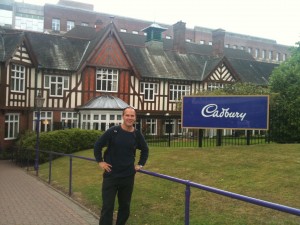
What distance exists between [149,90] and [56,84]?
7759 millimetres

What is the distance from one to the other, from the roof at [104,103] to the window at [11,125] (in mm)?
4470

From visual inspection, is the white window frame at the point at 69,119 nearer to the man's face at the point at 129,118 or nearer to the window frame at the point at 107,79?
the window frame at the point at 107,79

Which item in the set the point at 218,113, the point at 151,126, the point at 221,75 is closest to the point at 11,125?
the point at 151,126

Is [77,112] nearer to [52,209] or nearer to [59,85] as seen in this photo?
[59,85]

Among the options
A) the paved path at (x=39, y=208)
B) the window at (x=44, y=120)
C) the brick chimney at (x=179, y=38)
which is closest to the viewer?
the paved path at (x=39, y=208)

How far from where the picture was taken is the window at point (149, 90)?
30472 mm

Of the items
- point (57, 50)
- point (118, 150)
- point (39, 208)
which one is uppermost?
point (57, 50)

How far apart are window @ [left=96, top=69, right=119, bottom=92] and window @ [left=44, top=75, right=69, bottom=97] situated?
248cm

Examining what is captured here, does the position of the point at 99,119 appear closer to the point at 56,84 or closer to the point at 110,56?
the point at 56,84

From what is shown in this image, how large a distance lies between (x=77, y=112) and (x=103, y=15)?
34.7 meters

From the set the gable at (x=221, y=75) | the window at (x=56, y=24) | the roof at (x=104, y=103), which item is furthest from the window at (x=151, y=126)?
the window at (x=56, y=24)

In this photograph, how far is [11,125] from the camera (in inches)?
994

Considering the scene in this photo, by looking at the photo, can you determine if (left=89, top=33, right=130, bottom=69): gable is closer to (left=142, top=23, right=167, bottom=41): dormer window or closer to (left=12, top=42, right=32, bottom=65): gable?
(left=12, top=42, right=32, bottom=65): gable

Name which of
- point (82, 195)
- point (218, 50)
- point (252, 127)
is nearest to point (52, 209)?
point (82, 195)
